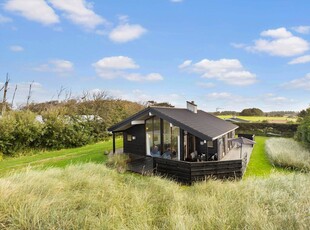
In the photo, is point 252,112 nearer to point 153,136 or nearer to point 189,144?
point 189,144

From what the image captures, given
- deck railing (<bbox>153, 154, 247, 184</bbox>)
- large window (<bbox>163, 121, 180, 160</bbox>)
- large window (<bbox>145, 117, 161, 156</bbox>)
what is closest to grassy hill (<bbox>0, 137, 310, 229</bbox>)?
deck railing (<bbox>153, 154, 247, 184</bbox>)

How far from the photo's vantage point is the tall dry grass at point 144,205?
15.0ft

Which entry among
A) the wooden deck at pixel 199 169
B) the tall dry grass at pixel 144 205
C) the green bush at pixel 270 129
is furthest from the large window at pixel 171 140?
the green bush at pixel 270 129

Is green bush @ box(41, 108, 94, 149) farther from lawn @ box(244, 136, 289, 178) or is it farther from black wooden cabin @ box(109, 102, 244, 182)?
lawn @ box(244, 136, 289, 178)

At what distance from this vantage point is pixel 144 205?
5.64 m

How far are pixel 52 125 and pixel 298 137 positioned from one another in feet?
71.7

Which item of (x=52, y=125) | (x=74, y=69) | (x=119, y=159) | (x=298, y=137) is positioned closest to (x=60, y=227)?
(x=119, y=159)

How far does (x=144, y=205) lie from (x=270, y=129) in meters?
32.1

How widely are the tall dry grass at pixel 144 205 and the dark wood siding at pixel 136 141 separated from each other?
25.5 ft

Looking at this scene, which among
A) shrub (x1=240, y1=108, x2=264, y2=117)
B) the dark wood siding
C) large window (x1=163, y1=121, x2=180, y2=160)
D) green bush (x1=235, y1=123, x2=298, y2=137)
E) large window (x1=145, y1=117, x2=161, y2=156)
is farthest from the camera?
shrub (x1=240, y1=108, x2=264, y2=117)

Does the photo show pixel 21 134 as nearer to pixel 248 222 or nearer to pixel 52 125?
pixel 52 125

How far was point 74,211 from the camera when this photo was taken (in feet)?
16.8

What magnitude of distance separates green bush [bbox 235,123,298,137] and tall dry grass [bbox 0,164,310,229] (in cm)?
2719

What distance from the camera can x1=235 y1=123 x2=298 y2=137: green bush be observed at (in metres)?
31.3
